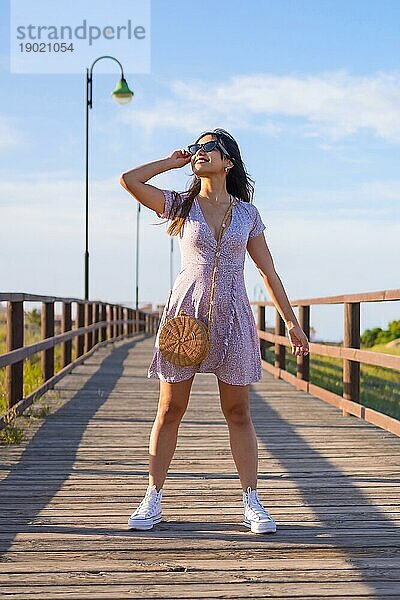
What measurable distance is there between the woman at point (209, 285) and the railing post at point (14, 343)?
3520 millimetres

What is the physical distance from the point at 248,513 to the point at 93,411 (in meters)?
4.91

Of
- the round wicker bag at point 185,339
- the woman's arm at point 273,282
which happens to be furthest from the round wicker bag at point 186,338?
the woman's arm at point 273,282

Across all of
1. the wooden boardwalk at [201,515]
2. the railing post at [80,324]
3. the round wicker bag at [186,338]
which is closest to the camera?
the wooden boardwalk at [201,515]

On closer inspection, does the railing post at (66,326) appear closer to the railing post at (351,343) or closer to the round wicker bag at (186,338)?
the railing post at (351,343)

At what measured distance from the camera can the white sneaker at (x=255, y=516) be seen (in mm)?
4414

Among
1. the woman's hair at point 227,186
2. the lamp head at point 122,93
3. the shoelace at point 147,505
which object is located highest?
the lamp head at point 122,93

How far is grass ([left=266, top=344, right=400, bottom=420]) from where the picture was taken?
14020mm

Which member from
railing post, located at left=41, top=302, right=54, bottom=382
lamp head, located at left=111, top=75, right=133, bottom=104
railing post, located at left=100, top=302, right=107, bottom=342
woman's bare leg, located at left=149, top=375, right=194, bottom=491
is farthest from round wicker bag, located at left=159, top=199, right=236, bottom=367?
lamp head, located at left=111, top=75, right=133, bottom=104

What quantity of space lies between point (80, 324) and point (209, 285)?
10799 mm

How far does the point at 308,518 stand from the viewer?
4.78m

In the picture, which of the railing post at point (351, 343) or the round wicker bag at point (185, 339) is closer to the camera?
the round wicker bag at point (185, 339)

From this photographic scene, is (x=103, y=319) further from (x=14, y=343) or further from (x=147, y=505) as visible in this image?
(x=147, y=505)

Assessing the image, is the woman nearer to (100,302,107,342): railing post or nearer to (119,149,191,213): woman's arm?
(119,149,191,213): woman's arm

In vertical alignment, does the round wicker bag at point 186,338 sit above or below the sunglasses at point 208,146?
below
